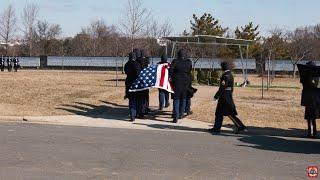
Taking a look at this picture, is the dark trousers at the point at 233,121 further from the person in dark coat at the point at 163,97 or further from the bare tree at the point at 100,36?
the bare tree at the point at 100,36

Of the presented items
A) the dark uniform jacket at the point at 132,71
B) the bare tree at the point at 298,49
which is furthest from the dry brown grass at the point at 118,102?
the bare tree at the point at 298,49

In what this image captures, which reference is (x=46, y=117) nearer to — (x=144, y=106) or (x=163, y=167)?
(x=144, y=106)

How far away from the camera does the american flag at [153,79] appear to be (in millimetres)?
15273

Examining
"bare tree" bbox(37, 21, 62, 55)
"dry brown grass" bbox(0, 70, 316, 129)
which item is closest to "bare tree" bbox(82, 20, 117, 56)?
"bare tree" bbox(37, 21, 62, 55)

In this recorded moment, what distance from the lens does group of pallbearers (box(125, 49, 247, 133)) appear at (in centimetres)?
1341

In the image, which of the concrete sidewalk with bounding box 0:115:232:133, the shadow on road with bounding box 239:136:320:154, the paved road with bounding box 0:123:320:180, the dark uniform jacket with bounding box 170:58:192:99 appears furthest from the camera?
the dark uniform jacket with bounding box 170:58:192:99

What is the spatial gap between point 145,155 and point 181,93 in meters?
5.32

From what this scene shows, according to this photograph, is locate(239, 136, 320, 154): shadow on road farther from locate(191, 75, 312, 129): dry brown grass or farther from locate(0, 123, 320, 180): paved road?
locate(191, 75, 312, 129): dry brown grass

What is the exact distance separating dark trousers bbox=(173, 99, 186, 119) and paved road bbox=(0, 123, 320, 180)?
5.45ft

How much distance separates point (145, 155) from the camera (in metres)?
9.81

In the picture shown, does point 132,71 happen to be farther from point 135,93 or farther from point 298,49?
point 298,49

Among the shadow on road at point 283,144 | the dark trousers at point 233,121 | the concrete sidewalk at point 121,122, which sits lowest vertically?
the shadow on road at point 283,144

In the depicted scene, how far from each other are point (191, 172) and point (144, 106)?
780 centimetres

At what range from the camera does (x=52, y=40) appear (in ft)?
276
